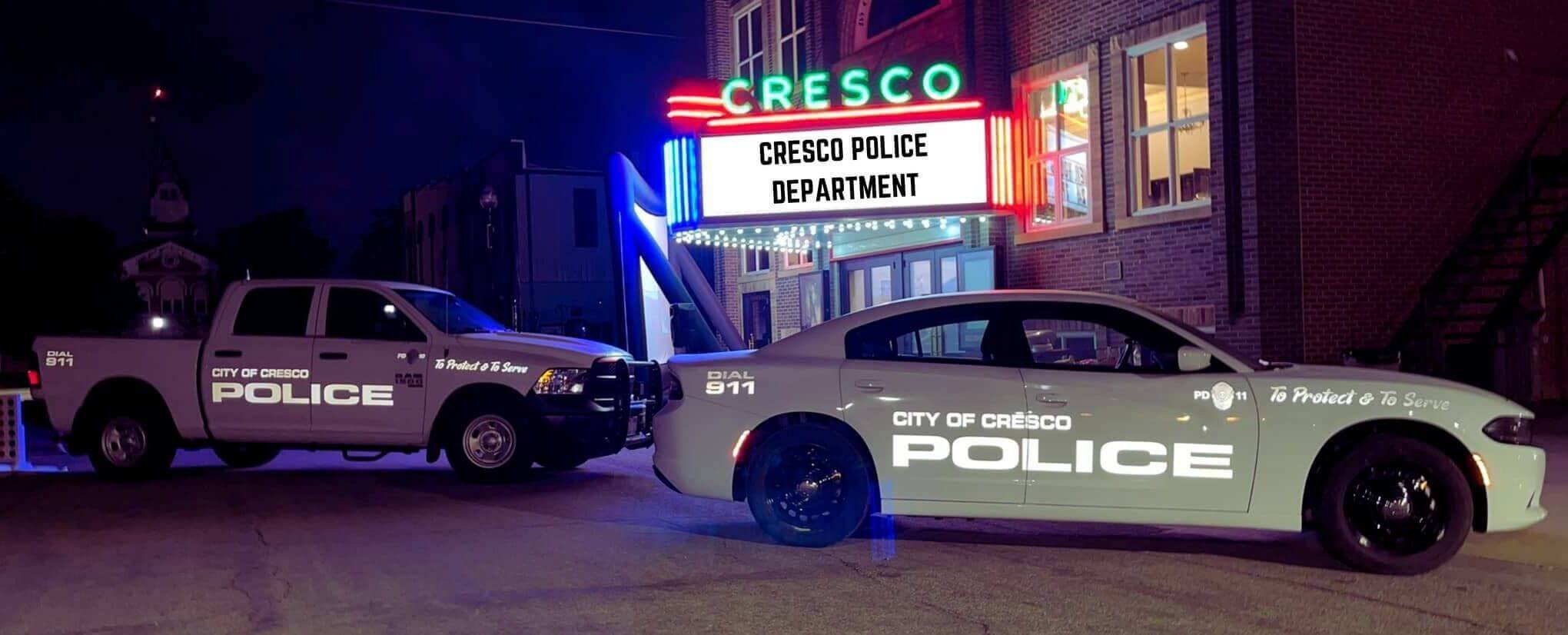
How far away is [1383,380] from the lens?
7.25 m

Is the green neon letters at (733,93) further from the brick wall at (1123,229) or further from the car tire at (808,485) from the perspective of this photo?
the car tire at (808,485)

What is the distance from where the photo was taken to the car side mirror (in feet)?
23.7

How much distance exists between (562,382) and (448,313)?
61.5 inches

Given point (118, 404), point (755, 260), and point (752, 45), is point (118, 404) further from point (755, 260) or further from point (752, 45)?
point (752, 45)

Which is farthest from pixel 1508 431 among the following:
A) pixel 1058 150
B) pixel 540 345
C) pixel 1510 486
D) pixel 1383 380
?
pixel 1058 150

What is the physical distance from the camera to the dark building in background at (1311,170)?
14.4m

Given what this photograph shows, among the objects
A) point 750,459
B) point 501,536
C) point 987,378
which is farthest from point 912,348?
point 501,536

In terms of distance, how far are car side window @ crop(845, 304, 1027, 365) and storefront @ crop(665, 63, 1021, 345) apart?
846 cm

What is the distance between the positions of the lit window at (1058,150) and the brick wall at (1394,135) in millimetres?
3099

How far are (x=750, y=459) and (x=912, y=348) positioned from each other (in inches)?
48.4

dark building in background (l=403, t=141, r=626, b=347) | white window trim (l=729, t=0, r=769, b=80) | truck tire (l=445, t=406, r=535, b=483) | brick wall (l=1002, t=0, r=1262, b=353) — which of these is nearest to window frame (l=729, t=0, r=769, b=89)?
white window trim (l=729, t=0, r=769, b=80)

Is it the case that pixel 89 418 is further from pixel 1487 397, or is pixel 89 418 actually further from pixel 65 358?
pixel 1487 397

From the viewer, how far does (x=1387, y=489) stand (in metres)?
7.11

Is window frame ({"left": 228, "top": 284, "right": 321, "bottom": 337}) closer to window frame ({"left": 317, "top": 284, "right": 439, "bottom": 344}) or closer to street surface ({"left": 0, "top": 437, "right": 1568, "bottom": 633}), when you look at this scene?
window frame ({"left": 317, "top": 284, "right": 439, "bottom": 344})
